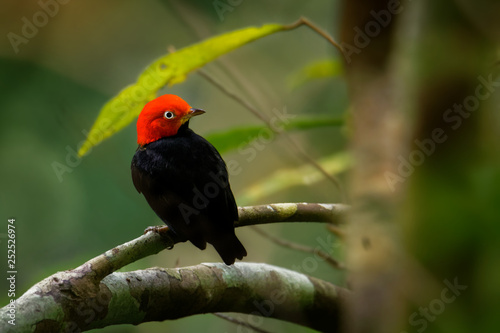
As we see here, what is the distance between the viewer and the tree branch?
1.52 m

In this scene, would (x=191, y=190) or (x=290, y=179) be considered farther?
(x=290, y=179)

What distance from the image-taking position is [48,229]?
4734 mm

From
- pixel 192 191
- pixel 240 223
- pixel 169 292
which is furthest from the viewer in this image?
pixel 192 191

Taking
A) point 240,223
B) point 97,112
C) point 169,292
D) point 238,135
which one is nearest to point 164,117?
point 238,135

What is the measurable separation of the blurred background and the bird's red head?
4.85 ft

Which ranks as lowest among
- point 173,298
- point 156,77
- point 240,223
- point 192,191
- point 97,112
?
point 173,298

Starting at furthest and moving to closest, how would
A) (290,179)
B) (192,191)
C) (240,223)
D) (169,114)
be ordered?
(290,179) → (169,114) → (192,191) → (240,223)

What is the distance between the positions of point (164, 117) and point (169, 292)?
3.15ft

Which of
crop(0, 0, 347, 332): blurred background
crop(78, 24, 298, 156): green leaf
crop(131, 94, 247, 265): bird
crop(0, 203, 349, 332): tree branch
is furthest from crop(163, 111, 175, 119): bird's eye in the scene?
crop(0, 0, 347, 332): blurred background

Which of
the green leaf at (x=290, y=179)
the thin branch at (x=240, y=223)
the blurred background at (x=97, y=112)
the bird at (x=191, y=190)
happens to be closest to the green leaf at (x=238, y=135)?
the bird at (x=191, y=190)

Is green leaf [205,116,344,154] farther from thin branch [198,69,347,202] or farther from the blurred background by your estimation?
the blurred background

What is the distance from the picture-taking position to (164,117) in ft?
8.66

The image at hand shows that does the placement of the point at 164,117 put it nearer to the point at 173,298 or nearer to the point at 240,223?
the point at 240,223

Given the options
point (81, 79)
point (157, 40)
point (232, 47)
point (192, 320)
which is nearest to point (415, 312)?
point (232, 47)
